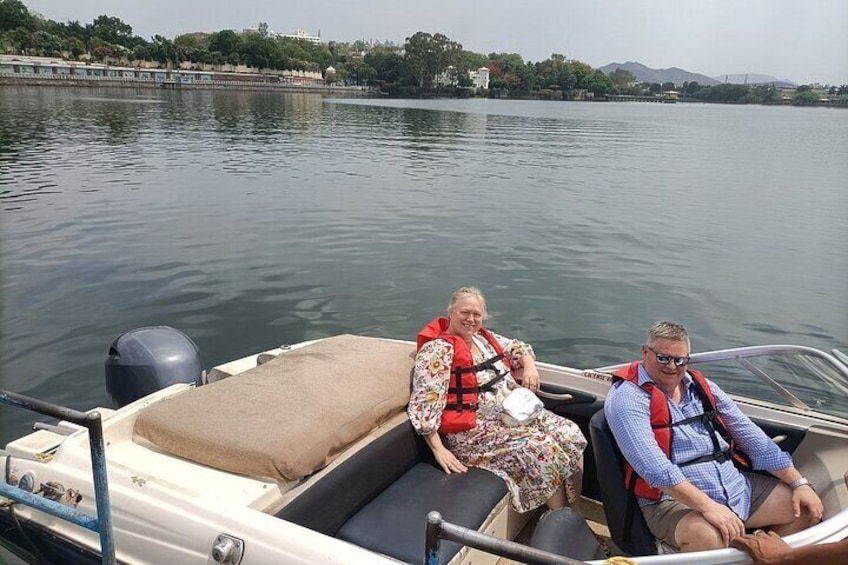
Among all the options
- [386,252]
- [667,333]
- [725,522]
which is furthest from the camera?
[386,252]

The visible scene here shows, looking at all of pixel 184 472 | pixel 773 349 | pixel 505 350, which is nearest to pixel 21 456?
pixel 184 472

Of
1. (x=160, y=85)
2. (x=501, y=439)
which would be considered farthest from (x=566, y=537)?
(x=160, y=85)

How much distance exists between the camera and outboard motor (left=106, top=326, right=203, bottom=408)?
14.9ft

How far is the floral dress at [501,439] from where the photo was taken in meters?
3.35

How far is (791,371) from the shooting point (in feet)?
12.1

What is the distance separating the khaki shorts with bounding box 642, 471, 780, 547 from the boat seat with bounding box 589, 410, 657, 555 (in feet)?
0.24

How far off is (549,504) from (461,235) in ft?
33.3

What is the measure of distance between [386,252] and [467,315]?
8.53 metres

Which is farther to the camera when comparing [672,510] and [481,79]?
[481,79]

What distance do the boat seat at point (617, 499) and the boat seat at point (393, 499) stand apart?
1.70 feet

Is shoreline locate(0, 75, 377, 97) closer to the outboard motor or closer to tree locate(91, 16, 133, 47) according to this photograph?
tree locate(91, 16, 133, 47)

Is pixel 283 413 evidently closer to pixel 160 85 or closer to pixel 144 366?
pixel 144 366

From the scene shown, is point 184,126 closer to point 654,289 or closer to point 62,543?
point 654,289

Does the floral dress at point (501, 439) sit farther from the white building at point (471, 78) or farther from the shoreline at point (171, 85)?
the white building at point (471, 78)
